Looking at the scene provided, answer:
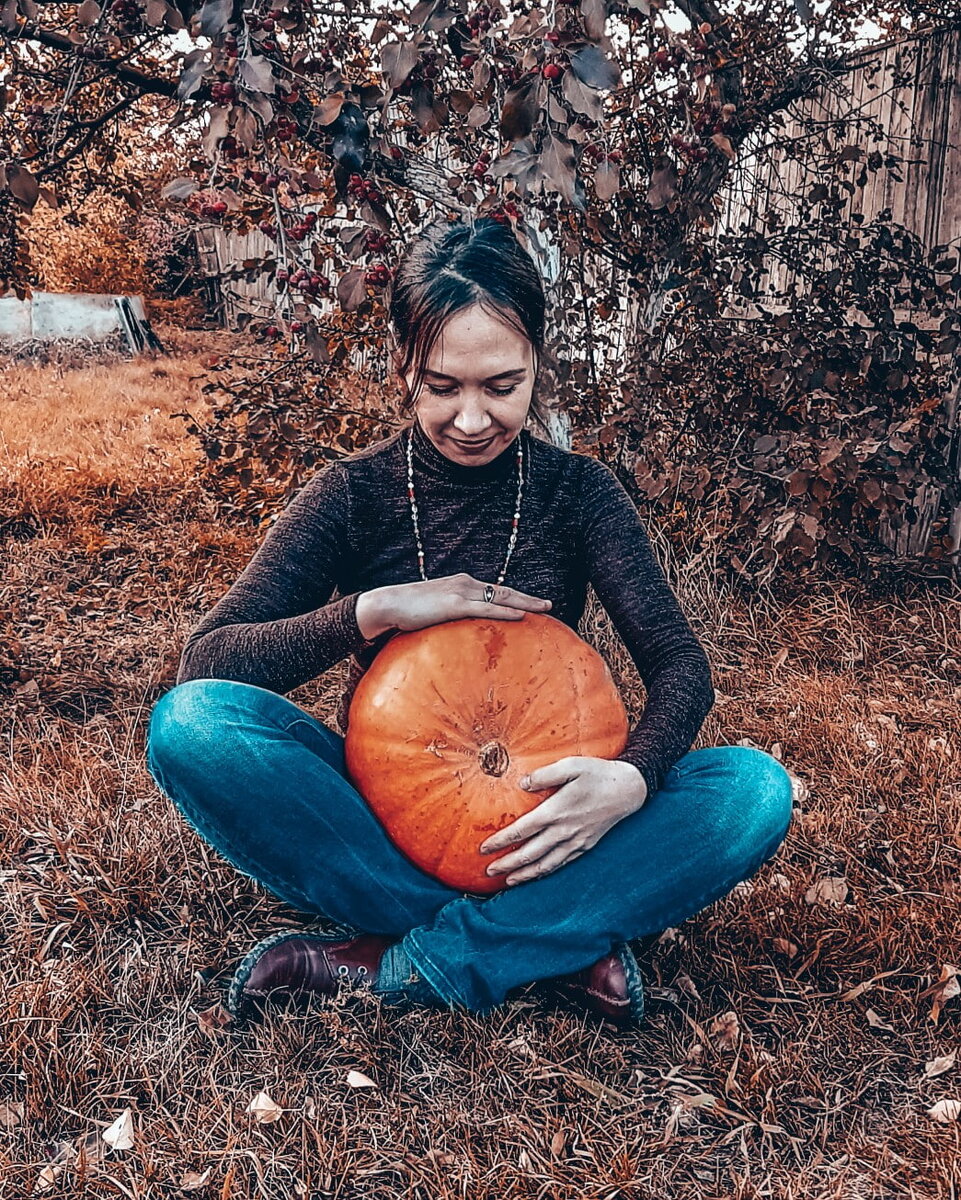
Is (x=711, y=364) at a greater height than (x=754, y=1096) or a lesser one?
greater

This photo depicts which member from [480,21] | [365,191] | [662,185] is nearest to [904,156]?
[662,185]

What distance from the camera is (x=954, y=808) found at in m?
2.65

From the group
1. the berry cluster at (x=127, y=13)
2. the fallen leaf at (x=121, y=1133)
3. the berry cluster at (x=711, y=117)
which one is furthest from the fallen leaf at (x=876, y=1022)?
the berry cluster at (x=127, y=13)

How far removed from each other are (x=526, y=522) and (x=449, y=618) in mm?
294

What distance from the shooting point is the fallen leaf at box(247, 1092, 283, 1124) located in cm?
176

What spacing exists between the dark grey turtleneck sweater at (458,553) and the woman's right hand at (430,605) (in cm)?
7

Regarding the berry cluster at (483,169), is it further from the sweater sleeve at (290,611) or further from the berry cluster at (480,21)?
the sweater sleeve at (290,611)

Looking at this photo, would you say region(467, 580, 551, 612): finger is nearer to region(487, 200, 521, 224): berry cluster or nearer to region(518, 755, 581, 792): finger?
region(518, 755, 581, 792): finger

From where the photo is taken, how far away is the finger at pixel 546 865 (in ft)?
6.16

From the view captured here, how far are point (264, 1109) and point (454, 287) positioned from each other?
138 cm

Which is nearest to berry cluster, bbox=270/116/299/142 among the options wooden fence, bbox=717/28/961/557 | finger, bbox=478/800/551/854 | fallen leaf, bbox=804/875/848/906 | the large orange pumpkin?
the large orange pumpkin

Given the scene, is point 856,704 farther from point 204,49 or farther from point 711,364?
point 204,49

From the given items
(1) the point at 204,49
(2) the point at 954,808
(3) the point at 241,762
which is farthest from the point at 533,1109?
(1) the point at 204,49

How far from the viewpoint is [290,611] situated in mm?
2088
